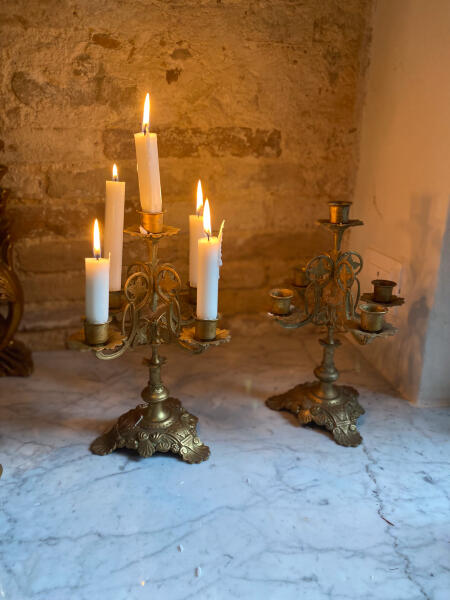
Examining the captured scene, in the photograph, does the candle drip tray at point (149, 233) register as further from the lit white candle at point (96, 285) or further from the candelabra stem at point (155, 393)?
the candelabra stem at point (155, 393)

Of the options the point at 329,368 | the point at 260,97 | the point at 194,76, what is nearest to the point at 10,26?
the point at 194,76

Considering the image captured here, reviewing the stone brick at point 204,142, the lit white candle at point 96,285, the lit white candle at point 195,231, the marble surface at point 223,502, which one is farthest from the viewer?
the stone brick at point 204,142

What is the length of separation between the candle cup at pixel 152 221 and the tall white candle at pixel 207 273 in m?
0.09

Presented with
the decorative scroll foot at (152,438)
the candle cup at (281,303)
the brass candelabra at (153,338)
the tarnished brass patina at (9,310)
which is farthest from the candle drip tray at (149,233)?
the tarnished brass patina at (9,310)

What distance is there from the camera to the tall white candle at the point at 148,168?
44.0 inches

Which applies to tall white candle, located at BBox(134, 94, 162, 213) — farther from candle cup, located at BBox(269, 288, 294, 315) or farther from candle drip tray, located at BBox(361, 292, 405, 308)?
candle drip tray, located at BBox(361, 292, 405, 308)

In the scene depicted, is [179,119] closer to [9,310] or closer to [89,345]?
[9,310]

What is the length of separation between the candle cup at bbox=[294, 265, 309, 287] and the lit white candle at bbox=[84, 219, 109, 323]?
21.2 inches

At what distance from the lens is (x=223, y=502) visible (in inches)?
45.6

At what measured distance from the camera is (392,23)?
5.31 feet

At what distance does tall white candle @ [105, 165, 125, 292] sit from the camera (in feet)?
4.05

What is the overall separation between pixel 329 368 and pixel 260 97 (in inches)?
36.5

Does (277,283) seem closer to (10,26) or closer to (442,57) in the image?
(442,57)

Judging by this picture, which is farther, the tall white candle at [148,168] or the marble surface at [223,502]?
the tall white candle at [148,168]
